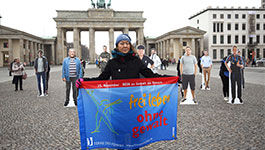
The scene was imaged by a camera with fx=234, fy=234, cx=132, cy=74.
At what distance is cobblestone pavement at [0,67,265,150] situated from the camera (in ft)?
14.5

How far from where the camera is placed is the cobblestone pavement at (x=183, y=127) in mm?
4423

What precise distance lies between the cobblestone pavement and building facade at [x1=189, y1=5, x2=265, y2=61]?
2813 inches

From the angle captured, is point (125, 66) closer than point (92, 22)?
Yes

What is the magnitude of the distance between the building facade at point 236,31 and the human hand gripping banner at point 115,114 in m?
76.0

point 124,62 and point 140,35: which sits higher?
point 140,35

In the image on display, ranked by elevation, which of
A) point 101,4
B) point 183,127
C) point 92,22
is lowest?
point 183,127

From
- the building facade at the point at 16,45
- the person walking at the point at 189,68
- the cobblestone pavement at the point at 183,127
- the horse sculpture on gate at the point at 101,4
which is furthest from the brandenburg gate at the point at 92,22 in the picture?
the cobblestone pavement at the point at 183,127

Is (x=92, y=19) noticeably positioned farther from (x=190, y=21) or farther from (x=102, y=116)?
(x=102, y=116)

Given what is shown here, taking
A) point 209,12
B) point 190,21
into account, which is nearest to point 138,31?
point 209,12

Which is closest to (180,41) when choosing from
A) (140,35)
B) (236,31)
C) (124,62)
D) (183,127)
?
(140,35)

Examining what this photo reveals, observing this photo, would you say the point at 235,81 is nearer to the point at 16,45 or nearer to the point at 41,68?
the point at 41,68

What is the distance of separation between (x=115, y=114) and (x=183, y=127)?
2.73m

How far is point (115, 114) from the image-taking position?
10.9ft

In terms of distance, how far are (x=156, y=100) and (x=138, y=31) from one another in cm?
6601
